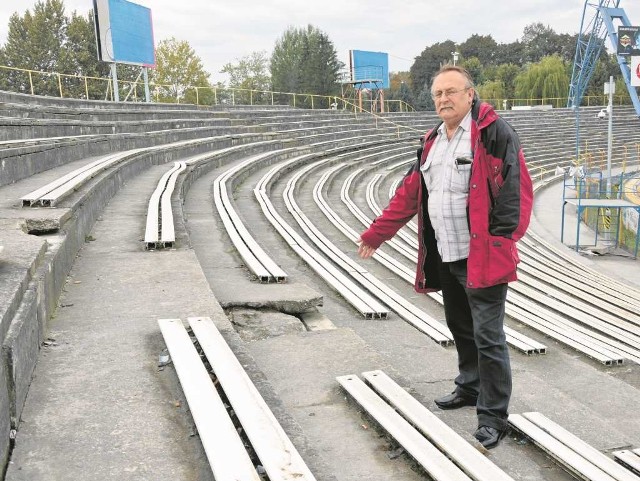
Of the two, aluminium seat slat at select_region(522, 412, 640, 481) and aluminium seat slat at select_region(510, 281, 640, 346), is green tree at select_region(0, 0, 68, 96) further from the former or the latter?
aluminium seat slat at select_region(522, 412, 640, 481)

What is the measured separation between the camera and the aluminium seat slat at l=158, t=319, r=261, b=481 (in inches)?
83.0

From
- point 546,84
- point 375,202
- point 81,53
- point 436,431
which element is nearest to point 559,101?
point 546,84

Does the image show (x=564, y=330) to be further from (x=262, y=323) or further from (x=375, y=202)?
(x=375, y=202)

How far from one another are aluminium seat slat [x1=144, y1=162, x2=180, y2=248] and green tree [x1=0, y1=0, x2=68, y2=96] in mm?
48682

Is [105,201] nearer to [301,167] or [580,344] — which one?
[580,344]

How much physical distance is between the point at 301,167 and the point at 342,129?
9.49 meters

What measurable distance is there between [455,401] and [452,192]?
40.8 inches

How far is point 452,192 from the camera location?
295cm

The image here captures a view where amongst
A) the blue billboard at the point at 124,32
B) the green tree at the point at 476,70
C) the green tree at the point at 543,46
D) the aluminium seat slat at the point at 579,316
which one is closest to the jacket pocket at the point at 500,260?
the aluminium seat slat at the point at 579,316

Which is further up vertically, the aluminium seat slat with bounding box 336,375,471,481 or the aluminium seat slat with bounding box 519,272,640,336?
the aluminium seat slat with bounding box 336,375,471,481

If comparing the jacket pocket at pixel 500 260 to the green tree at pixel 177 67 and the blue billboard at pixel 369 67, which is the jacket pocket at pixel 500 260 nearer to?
the blue billboard at pixel 369 67

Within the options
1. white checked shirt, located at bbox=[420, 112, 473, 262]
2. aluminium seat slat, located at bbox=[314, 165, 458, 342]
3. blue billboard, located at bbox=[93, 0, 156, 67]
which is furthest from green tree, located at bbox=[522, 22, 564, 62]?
white checked shirt, located at bbox=[420, 112, 473, 262]

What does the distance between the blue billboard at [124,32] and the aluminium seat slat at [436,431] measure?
811 inches

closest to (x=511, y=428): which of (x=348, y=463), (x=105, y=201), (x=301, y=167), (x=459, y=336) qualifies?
(x=459, y=336)
